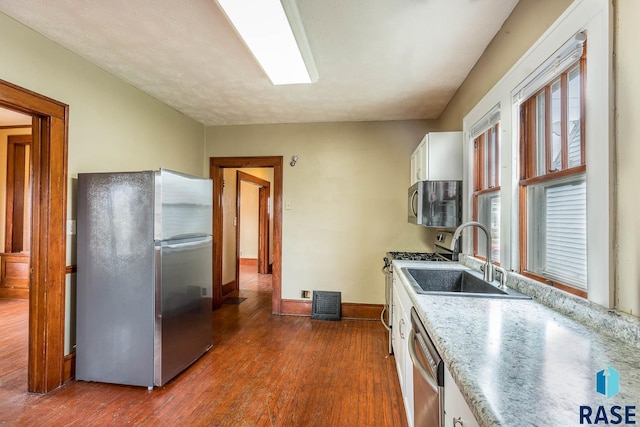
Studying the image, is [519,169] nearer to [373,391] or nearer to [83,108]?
[373,391]

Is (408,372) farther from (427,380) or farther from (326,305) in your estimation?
(326,305)

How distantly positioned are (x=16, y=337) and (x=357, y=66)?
4.31 metres

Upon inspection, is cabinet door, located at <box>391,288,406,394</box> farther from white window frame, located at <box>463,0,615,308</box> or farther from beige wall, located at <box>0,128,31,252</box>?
beige wall, located at <box>0,128,31,252</box>

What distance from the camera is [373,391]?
218 centimetres

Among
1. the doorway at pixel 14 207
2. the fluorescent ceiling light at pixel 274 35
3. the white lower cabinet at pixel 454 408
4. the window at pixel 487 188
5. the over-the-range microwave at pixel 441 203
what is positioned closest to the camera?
the white lower cabinet at pixel 454 408

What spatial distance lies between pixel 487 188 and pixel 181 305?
2.63m

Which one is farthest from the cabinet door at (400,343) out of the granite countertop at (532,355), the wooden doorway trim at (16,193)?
the wooden doorway trim at (16,193)

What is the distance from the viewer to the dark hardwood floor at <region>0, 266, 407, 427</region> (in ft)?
6.16

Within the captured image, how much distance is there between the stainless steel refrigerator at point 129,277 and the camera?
2.18 metres

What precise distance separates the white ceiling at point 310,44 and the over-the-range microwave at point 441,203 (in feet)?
3.22

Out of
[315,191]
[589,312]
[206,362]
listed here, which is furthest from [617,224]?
[315,191]

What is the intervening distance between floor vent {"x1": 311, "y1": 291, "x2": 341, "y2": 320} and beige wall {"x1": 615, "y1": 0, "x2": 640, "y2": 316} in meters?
3.05

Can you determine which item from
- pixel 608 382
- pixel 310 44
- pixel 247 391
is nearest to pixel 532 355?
pixel 608 382

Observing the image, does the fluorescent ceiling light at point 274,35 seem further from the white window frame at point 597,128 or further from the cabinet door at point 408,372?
the cabinet door at point 408,372
